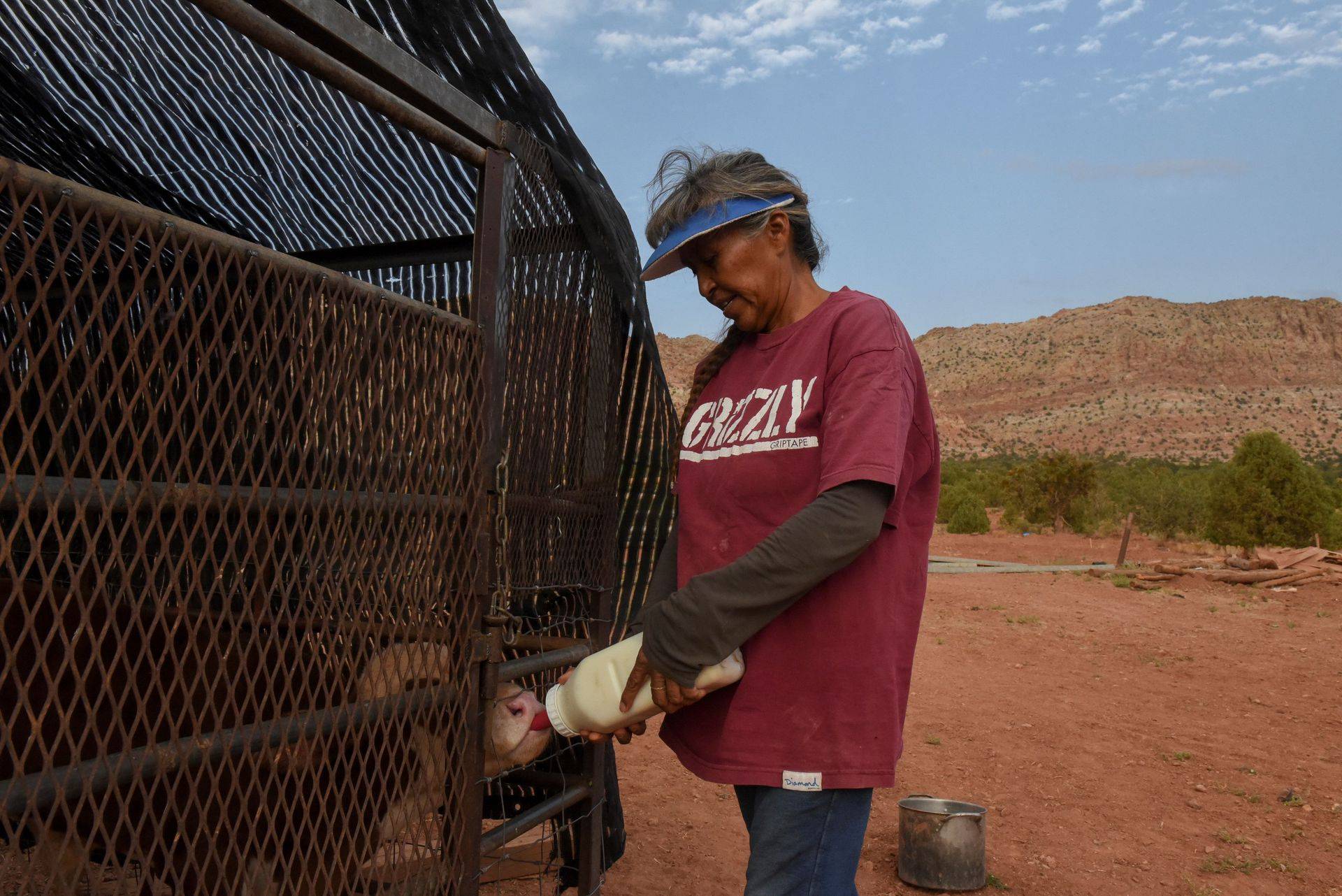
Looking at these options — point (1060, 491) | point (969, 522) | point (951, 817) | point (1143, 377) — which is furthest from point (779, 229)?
point (1143, 377)

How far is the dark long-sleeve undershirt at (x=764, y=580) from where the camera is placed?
153 cm

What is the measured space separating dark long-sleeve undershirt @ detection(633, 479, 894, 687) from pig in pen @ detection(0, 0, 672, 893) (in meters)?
0.67

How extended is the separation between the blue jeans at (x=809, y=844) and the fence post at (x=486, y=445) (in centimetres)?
82

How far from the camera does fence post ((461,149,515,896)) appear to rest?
7.29 feet

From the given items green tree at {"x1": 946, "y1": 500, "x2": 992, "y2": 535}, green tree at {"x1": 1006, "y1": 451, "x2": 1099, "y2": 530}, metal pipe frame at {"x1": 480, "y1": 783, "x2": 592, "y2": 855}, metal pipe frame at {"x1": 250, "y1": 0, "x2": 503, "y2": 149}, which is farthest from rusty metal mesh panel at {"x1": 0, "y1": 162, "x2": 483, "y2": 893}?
green tree at {"x1": 1006, "y1": 451, "x2": 1099, "y2": 530}

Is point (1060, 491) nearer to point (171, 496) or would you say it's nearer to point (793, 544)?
point (793, 544)

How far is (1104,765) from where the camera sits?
234 inches

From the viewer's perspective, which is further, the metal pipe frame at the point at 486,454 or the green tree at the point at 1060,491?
the green tree at the point at 1060,491

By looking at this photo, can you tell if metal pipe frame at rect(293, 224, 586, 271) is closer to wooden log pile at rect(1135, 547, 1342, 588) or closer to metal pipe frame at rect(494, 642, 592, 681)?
metal pipe frame at rect(494, 642, 592, 681)

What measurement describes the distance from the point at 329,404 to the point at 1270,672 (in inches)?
373

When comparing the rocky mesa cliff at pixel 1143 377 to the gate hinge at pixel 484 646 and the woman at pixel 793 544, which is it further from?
the woman at pixel 793 544

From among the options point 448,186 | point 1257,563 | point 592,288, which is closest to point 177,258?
point 592,288

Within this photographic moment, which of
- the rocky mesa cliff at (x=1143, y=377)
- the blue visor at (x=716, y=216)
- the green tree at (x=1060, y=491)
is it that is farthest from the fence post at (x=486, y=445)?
the rocky mesa cliff at (x=1143, y=377)

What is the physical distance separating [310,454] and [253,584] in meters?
0.34
